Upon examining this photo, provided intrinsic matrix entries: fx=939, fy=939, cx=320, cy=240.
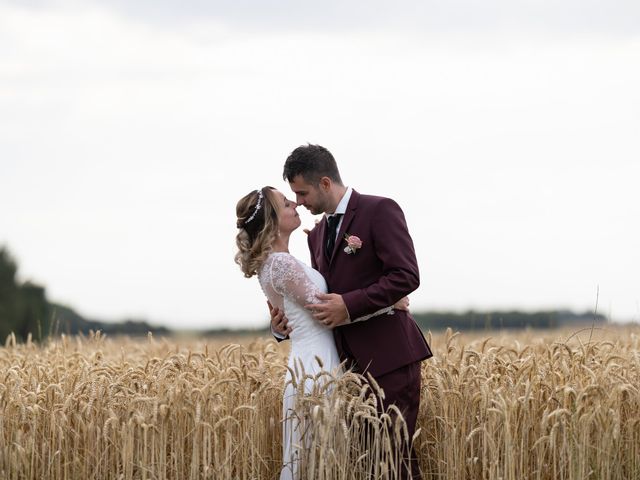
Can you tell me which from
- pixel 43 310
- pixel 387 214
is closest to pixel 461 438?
pixel 387 214

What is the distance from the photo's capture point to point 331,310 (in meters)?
6.14

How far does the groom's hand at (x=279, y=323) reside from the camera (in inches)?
259

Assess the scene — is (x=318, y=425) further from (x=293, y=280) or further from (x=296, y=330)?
(x=293, y=280)

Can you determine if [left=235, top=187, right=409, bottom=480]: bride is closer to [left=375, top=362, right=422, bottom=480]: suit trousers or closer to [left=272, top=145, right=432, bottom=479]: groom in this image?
[left=272, top=145, right=432, bottom=479]: groom

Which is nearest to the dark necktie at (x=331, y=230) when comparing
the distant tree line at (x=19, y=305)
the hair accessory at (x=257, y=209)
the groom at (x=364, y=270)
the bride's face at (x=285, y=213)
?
the groom at (x=364, y=270)

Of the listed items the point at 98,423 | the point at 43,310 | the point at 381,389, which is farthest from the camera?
the point at 43,310

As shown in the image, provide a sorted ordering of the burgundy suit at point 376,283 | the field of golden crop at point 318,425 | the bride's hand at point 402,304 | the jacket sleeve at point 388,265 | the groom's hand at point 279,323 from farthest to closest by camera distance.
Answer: the groom's hand at point 279,323
the bride's hand at point 402,304
the field of golden crop at point 318,425
the burgundy suit at point 376,283
the jacket sleeve at point 388,265

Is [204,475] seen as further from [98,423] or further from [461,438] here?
[461,438]

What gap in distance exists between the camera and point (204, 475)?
6.50m

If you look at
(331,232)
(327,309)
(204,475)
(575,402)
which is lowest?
(204,475)

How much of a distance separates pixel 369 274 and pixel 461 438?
1384 millimetres

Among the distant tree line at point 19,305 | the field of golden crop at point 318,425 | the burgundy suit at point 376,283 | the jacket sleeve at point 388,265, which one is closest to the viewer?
the jacket sleeve at point 388,265

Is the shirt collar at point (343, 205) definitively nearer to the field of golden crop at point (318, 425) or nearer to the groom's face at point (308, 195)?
the groom's face at point (308, 195)

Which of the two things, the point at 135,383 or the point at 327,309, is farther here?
the point at 135,383
